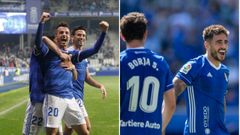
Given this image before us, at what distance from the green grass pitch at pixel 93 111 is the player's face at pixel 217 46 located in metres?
0.78

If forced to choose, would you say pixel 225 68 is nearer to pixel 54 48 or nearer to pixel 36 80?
pixel 54 48

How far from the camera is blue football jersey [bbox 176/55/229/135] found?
2.84m

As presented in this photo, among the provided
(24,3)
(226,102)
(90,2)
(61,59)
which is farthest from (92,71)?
(226,102)

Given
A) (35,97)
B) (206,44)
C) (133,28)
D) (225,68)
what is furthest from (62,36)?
(225,68)

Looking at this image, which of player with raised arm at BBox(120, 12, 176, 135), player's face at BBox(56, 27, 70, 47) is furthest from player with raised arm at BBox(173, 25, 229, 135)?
player's face at BBox(56, 27, 70, 47)

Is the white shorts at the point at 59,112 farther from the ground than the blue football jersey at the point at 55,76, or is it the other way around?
the blue football jersey at the point at 55,76

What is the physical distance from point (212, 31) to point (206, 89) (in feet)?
1.43

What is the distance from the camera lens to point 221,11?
298cm

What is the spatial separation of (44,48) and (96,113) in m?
0.61

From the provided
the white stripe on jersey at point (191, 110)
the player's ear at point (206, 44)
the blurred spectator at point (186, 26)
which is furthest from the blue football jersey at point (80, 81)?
the player's ear at point (206, 44)

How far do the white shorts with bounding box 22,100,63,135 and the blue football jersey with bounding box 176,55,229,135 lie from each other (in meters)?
0.97

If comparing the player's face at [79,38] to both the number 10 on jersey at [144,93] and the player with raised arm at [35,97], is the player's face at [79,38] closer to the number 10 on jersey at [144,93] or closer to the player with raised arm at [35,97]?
the player with raised arm at [35,97]

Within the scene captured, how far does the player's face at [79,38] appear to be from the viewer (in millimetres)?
2934

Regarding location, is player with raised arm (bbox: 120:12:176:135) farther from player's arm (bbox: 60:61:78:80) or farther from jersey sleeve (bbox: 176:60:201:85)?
player's arm (bbox: 60:61:78:80)
